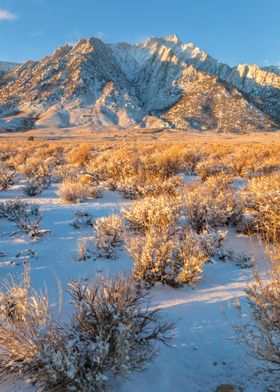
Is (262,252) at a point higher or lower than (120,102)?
lower

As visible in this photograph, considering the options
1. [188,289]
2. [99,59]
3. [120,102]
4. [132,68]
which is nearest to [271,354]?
[188,289]

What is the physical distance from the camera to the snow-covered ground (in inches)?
85.6

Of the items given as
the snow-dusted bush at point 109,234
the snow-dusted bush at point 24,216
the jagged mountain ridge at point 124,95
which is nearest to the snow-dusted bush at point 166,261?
the snow-dusted bush at point 109,234

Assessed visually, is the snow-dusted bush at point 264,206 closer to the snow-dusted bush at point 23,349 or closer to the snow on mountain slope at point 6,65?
the snow-dusted bush at point 23,349

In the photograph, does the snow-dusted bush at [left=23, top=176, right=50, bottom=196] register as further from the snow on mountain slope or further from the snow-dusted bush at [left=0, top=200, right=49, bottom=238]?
the snow on mountain slope

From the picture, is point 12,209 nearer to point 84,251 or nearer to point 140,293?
point 84,251

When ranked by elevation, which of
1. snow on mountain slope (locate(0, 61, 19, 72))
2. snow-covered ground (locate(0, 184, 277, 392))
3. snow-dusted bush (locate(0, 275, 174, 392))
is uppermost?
snow on mountain slope (locate(0, 61, 19, 72))

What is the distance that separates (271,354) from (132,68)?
170 meters

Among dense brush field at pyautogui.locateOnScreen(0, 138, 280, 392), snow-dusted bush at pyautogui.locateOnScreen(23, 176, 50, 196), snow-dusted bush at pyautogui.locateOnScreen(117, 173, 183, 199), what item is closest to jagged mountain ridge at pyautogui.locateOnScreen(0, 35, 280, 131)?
snow-dusted bush at pyautogui.locateOnScreen(23, 176, 50, 196)

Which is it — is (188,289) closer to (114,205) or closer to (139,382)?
(139,382)

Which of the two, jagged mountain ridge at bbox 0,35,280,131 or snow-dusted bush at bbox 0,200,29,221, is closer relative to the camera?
snow-dusted bush at bbox 0,200,29,221

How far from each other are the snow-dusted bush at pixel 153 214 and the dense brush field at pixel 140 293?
2cm

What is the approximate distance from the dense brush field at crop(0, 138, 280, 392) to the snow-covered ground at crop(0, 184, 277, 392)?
0.01m

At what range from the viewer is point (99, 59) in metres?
136
